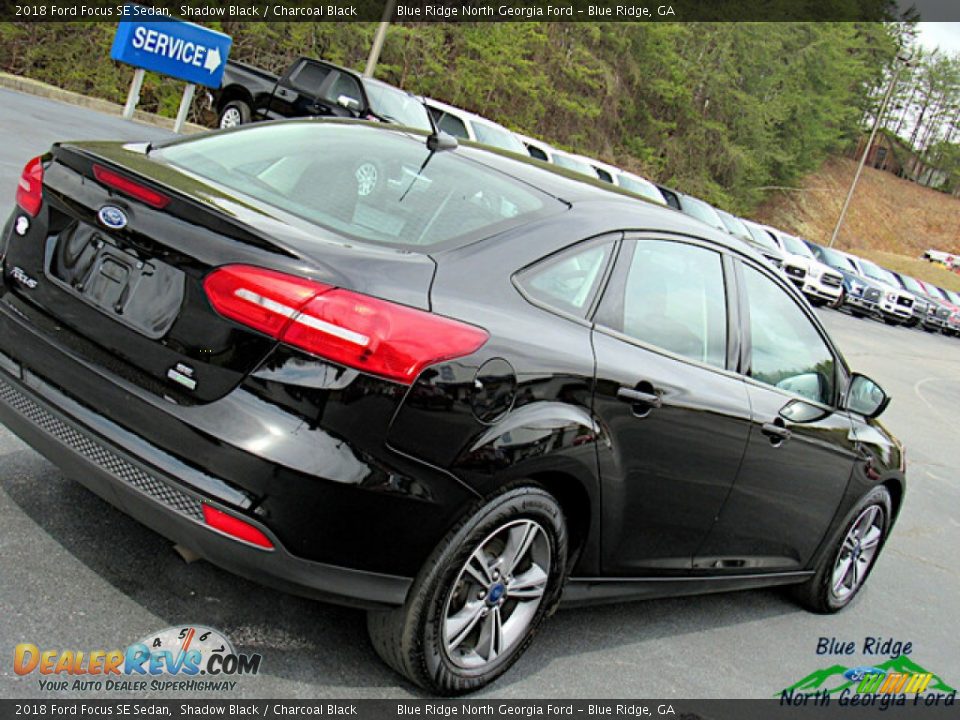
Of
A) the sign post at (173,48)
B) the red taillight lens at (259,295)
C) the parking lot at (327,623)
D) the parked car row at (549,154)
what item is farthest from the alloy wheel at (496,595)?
the sign post at (173,48)

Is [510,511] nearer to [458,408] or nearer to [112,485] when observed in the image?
[458,408]

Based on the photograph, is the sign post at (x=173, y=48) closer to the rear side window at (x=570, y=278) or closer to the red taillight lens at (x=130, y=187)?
the red taillight lens at (x=130, y=187)

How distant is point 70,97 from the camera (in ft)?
72.6

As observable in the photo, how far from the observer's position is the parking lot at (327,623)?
3.31 meters

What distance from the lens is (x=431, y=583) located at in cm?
314

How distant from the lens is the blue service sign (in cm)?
1989

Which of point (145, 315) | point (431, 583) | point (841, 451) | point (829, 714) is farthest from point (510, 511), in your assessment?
point (841, 451)

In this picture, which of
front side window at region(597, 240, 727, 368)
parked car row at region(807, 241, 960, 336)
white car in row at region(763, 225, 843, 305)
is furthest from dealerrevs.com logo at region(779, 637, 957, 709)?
parked car row at region(807, 241, 960, 336)

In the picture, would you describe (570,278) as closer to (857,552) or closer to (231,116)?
(857,552)

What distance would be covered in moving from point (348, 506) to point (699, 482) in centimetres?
157

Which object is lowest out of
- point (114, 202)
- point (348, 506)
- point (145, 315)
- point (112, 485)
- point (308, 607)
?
point (308, 607)

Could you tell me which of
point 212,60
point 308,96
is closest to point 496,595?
point 308,96

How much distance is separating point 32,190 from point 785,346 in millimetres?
2983

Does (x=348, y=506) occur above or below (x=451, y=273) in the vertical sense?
below
